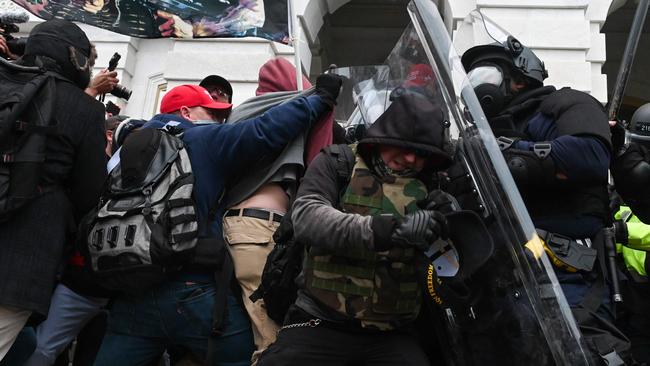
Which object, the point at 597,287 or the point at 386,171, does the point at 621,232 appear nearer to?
the point at 597,287

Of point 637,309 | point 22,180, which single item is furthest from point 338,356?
point 637,309

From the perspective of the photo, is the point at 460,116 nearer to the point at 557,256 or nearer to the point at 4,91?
the point at 557,256

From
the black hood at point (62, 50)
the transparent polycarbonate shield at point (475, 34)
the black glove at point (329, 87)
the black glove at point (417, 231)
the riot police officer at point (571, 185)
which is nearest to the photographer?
the black glove at point (417, 231)

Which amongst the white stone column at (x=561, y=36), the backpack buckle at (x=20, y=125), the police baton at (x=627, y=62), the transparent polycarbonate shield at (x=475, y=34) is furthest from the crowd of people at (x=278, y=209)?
the white stone column at (x=561, y=36)

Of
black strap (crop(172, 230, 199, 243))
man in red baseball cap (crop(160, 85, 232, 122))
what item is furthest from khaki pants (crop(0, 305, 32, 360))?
man in red baseball cap (crop(160, 85, 232, 122))

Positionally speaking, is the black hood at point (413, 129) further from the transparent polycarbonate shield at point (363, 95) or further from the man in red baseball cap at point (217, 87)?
the man in red baseball cap at point (217, 87)

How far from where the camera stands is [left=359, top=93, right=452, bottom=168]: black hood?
6.77 feet

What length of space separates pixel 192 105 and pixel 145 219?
0.78 m

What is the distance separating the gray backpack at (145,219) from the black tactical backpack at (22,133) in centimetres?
27

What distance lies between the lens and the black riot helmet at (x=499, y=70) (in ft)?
8.66

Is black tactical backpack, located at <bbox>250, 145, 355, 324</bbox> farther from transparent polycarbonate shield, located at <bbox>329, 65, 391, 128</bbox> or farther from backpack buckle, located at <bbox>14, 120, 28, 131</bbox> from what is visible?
backpack buckle, located at <bbox>14, 120, 28, 131</bbox>

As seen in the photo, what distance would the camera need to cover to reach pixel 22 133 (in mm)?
2354

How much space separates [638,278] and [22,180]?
3016mm

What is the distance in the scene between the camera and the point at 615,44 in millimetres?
10547
